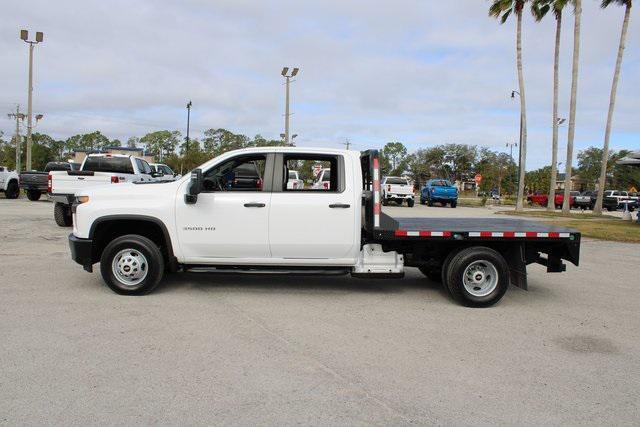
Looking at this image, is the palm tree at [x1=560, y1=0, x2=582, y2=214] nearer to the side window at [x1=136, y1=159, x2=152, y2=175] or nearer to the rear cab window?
the side window at [x1=136, y1=159, x2=152, y2=175]

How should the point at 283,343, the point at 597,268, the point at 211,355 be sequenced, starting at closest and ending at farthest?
the point at 211,355 → the point at 283,343 → the point at 597,268

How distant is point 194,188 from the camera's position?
254 inches

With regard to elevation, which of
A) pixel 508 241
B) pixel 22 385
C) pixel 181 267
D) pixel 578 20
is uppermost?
pixel 578 20

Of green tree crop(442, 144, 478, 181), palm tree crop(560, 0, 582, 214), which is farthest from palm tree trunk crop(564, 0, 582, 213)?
green tree crop(442, 144, 478, 181)

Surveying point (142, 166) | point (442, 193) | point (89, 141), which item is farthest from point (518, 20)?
point (89, 141)

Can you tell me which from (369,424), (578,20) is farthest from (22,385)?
(578,20)

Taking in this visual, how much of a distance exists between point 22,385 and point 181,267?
3.08 meters

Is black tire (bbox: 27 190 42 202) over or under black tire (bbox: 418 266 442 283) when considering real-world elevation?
over

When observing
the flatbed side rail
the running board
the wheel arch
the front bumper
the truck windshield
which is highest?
the truck windshield

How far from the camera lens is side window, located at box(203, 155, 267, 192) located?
681 cm

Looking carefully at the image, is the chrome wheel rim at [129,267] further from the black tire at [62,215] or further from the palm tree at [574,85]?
the palm tree at [574,85]

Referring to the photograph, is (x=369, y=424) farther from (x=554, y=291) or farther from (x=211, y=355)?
(x=554, y=291)

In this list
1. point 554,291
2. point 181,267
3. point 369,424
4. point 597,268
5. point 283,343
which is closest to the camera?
point 369,424

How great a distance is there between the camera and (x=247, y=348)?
4.91 meters
